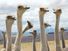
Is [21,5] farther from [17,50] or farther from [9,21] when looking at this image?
[17,50]

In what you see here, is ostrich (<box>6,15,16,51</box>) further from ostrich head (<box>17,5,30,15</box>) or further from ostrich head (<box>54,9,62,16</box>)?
ostrich head (<box>54,9,62,16</box>)

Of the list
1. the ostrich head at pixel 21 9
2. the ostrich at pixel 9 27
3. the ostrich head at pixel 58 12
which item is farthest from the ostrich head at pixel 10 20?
the ostrich head at pixel 58 12

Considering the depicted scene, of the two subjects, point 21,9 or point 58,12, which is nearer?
point 21,9

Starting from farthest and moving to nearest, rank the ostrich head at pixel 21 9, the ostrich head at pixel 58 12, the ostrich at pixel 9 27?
the ostrich head at pixel 58 12
the ostrich at pixel 9 27
the ostrich head at pixel 21 9

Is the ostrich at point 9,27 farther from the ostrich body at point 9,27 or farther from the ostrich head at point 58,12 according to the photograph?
the ostrich head at point 58,12

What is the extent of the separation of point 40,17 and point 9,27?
1.17 meters

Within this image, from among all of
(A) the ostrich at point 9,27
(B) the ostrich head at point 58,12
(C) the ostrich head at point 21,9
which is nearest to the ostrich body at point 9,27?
(A) the ostrich at point 9,27

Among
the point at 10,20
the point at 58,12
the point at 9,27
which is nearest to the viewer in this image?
the point at 10,20

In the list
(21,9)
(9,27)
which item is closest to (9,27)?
(9,27)

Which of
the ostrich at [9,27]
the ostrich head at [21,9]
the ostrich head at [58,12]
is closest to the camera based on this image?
the ostrich head at [21,9]

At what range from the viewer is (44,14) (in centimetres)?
1264

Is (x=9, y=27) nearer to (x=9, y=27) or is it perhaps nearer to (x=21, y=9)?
(x=9, y=27)

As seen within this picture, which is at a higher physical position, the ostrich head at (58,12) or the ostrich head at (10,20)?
the ostrich head at (58,12)

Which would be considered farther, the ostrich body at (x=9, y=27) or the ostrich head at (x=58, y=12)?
the ostrich head at (x=58, y=12)
